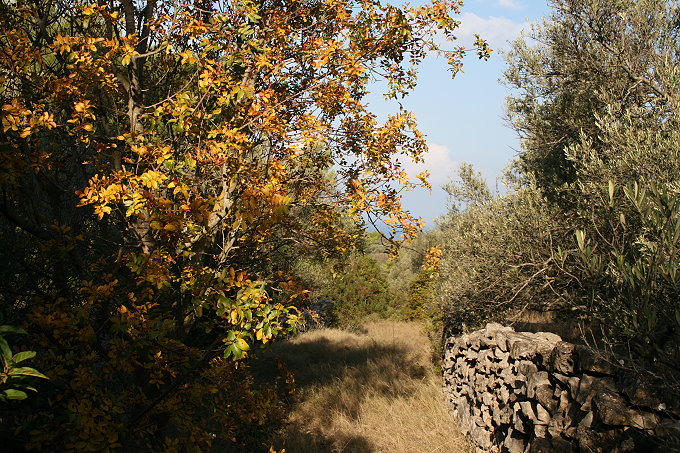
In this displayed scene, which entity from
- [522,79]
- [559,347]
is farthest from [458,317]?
[522,79]

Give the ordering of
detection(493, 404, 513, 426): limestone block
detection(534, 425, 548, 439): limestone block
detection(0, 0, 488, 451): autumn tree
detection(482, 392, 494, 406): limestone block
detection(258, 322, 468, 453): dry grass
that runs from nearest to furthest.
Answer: detection(0, 0, 488, 451): autumn tree < detection(534, 425, 548, 439): limestone block < detection(493, 404, 513, 426): limestone block < detection(482, 392, 494, 406): limestone block < detection(258, 322, 468, 453): dry grass

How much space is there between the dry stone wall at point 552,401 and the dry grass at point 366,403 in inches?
28.8

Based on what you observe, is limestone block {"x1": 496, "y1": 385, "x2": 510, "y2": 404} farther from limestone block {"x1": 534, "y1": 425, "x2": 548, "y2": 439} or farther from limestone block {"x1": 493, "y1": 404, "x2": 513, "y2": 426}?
limestone block {"x1": 534, "y1": 425, "x2": 548, "y2": 439}

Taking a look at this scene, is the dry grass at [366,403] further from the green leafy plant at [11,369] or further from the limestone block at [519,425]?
the green leafy plant at [11,369]

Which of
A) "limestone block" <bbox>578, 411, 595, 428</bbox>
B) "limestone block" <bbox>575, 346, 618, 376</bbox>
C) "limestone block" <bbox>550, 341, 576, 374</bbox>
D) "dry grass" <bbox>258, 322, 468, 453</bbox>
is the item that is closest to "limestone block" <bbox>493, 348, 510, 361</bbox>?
"dry grass" <bbox>258, 322, 468, 453</bbox>

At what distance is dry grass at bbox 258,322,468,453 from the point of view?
25.5 feet

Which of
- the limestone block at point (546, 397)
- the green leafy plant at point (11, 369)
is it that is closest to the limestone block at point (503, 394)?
the limestone block at point (546, 397)

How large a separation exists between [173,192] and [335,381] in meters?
8.36

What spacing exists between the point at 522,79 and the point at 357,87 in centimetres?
603

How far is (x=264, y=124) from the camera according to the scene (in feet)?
15.1

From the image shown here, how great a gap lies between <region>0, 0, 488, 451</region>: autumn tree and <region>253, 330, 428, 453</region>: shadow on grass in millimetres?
2134

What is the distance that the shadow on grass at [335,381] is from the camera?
819 cm

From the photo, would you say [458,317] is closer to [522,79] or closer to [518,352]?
[518,352]

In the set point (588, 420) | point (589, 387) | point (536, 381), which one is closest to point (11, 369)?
point (588, 420)
